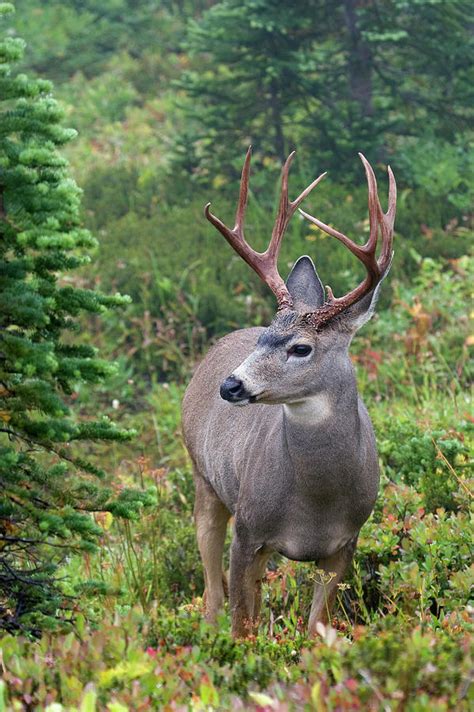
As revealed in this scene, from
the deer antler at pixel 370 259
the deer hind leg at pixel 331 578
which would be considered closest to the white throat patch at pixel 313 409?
the deer antler at pixel 370 259

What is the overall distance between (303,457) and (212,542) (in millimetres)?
1399

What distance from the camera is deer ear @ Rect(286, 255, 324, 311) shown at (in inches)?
206

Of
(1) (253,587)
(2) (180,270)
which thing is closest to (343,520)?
(1) (253,587)

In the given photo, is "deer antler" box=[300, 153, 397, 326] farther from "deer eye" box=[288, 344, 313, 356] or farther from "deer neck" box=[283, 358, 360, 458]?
"deer neck" box=[283, 358, 360, 458]

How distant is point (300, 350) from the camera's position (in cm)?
487

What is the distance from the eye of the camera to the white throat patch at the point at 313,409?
4930 millimetres

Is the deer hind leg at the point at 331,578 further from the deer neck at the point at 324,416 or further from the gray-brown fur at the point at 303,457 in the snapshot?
the deer neck at the point at 324,416

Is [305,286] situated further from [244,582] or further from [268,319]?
[268,319]

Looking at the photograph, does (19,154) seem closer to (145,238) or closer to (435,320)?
(435,320)

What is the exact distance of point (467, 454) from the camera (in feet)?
20.2

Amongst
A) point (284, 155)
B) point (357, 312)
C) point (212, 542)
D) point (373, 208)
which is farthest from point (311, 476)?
point (284, 155)

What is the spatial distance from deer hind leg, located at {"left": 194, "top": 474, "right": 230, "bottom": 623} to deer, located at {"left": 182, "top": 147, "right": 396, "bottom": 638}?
0.74 metres

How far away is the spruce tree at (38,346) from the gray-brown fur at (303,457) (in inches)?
33.3

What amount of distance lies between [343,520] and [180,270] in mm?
6277
